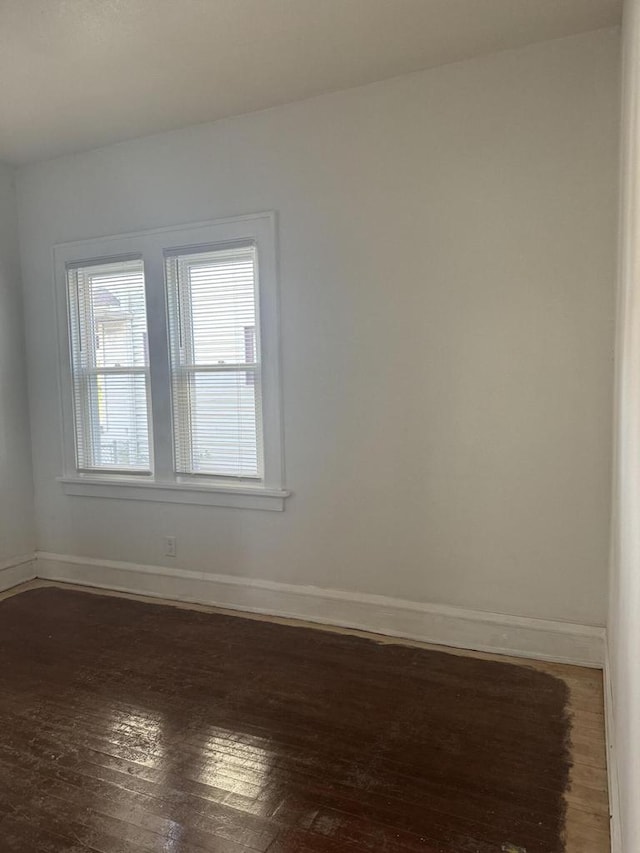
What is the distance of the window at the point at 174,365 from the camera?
3.55m

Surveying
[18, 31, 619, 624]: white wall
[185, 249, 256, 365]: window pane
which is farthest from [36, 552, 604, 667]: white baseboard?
[185, 249, 256, 365]: window pane

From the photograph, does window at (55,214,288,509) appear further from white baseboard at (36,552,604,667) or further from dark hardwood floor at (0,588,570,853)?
dark hardwood floor at (0,588,570,853)

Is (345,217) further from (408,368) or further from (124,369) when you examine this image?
Answer: (124,369)

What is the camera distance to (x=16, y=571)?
432 centimetres

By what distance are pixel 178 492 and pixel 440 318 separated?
1.95 m

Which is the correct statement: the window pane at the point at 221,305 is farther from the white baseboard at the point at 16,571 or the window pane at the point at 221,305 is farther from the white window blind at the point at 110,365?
the white baseboard at the point at 16,571

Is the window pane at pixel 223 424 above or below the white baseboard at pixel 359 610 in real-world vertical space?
above

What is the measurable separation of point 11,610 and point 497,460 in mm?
3085

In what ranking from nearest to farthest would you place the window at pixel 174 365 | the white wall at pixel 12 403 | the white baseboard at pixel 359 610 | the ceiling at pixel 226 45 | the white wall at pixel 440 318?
1. the ceiling at pixel 226 45
2. the white wall at pixel 440 318
3. the white baseboard at pixel 359 610
4. the window at pixel 174 365
5. the white wall at pixel 12 403

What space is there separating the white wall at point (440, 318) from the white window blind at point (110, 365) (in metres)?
0.53

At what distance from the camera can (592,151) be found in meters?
2.73

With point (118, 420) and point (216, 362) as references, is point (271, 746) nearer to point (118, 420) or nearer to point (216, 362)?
point (216, 362)

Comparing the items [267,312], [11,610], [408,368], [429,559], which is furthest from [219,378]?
[11,610]

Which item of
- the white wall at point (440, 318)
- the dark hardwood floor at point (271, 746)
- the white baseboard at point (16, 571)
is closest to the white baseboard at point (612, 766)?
the dark hardwood floor at point (271, 746)
